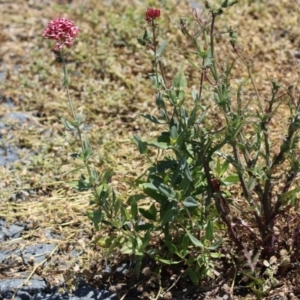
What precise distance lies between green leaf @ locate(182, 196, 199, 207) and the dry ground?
61 cm

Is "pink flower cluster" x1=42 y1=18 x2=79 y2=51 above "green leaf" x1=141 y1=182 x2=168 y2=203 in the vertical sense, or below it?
above

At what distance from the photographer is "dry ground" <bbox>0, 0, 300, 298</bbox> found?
3.36 meters

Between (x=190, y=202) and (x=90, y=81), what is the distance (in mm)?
1934

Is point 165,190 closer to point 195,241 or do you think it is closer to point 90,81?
point 195,241

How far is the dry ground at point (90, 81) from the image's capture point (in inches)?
132

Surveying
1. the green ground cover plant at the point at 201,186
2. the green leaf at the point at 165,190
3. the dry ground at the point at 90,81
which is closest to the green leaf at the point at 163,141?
the green ground cover plant at the point at 201,186

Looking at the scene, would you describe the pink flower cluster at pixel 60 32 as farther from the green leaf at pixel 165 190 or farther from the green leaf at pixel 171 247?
the green leaf at pixel 171 247

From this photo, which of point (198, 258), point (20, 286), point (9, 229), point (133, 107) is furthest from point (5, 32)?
point (198, 258)

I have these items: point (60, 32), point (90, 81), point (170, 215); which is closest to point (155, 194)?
point (170, 215)

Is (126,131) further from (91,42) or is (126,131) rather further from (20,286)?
(20,286)

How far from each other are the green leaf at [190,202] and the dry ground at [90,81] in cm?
61

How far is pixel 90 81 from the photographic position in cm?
432

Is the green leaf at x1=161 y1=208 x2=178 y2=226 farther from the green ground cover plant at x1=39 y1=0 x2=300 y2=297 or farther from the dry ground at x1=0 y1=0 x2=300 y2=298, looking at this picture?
the dry ground at x1=0 y1=0 x2=300 y2=298

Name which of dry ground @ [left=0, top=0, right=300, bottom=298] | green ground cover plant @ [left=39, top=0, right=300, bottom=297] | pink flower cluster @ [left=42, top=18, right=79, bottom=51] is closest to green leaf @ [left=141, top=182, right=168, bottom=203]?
green ground cover plant @ [left=39, top=0, right=300, bottom=297]
